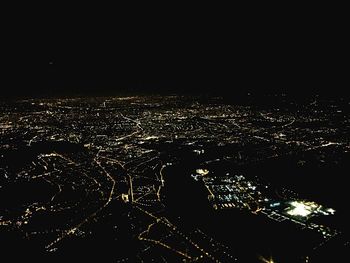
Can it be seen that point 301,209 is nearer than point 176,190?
Yes

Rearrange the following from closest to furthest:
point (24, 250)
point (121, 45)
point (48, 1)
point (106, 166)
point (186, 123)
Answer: point (24, 250) < point (106, 166) < point (186, 123) < point (48, 1) < point (121, 45)

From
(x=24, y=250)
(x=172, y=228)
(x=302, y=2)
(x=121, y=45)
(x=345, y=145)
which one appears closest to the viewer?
(x=24, y=250)

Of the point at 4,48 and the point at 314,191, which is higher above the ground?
the point at 4,48

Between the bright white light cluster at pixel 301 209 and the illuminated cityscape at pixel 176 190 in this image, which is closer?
the illuminated cityscape at pixel 176 190

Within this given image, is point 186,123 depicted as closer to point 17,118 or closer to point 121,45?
point 17,118

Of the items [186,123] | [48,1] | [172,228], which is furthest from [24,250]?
[48,1]

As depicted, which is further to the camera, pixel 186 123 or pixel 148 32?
pixel 148 32

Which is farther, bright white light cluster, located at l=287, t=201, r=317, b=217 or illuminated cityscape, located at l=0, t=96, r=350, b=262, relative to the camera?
bright white light cluster, located at l=287, t=201, r=317, b=217

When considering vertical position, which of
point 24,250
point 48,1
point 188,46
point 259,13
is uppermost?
point 48,1
